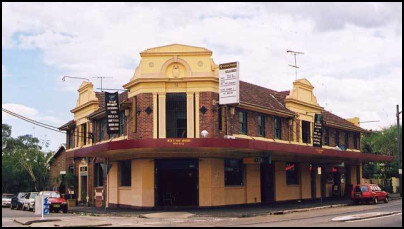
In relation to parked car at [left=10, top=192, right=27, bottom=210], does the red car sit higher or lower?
higher

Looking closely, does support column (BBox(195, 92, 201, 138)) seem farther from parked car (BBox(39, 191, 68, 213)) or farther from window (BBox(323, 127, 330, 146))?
window (BBox(323, 127, 330, 146))

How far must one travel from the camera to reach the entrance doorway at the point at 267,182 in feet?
123

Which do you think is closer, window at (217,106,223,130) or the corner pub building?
the corner pub building

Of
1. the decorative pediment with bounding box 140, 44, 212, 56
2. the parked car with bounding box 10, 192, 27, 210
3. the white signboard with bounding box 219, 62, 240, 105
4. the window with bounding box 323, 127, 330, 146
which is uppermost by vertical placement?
the decorative pediment with bounding box 140, 44, 212, 56

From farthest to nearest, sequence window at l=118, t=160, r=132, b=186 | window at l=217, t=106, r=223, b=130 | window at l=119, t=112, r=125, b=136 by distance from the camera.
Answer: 1. window at l=119, t=112, r=125, b=136
2. window at l=118, t=160, r=132, b=186
3. window at l=217, t=106, r=223, b=130

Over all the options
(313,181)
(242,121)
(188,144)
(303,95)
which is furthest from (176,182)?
(313,181)

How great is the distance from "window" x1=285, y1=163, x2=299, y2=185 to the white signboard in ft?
34.0

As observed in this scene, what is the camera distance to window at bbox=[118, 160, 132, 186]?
3429cm

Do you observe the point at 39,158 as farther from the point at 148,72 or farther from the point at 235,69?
the point at 235,69

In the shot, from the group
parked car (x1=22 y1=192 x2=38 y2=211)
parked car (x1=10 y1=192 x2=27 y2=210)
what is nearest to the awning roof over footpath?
parked car (x1=22 y1=192 x2=38 y2=211)

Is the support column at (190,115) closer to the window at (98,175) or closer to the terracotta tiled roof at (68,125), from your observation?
the window at (98,175)

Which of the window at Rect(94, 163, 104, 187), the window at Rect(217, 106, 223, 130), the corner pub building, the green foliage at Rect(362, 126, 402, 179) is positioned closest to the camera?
the corner pub building

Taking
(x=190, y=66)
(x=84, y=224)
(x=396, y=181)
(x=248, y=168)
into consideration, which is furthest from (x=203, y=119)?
(x=396, y=181)

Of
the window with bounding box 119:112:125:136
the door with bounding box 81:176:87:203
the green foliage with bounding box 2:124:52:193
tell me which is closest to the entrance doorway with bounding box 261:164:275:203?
the window with bounding box 119:112:125:136
